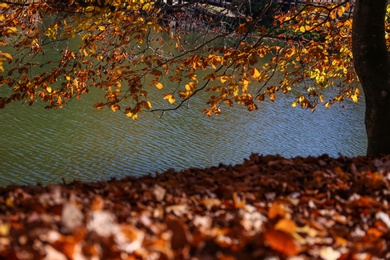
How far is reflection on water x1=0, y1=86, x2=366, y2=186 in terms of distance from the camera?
10.0 metres

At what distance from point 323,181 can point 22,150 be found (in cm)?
824

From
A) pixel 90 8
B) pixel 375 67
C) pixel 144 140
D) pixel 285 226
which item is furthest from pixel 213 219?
pixel 144 140

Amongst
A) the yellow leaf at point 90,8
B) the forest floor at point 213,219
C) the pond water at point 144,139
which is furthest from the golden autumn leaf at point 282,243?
the pond water at point 144,139

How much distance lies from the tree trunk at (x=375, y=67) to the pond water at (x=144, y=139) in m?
5.11

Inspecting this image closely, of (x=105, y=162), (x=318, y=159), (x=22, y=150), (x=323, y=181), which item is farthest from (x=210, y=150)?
(x=323, y=181)

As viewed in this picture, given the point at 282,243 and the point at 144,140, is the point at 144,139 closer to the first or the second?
the point at 144,140

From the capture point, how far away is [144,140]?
11906 millimetres

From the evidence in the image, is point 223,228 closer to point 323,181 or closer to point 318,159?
point 323,181

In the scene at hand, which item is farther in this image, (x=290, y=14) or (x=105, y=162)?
(x=105, y=162)

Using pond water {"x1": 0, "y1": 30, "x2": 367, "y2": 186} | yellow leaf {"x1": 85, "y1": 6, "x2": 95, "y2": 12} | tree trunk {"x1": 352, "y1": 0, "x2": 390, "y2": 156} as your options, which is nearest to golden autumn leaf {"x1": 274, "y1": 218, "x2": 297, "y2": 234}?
tree trunk {"x1": 352, "y1": 0, "x2": 390, "y2": 156}

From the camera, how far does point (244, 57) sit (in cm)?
591

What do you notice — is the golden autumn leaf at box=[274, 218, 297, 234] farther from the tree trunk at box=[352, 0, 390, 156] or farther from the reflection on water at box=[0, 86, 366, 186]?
the reflection on water at box=[0, 86, 366, 186]

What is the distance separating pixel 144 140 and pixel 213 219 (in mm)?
9819

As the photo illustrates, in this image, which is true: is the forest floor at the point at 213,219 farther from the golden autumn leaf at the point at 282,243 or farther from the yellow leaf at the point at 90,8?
the yellow leaf at the point at 90,8
